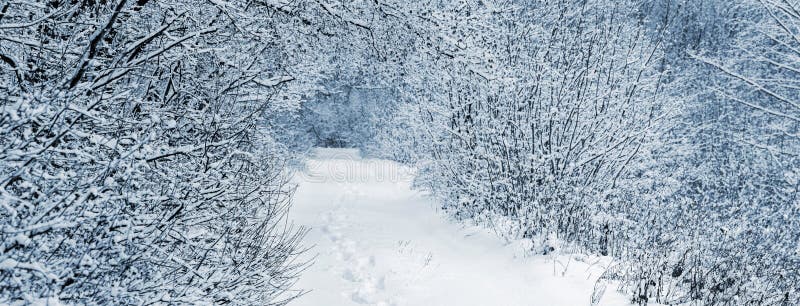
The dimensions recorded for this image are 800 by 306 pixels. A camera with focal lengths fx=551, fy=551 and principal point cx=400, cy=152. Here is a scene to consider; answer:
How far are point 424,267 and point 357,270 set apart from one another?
0.88 metres

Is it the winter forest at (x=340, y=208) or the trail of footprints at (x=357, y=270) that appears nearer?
the winter forest at (x=340, y=208)

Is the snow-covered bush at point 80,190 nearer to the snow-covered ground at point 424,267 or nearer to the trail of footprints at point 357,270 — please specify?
the trail of footprints at point 357,270

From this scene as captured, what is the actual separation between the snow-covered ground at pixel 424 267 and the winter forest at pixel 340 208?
43 mm

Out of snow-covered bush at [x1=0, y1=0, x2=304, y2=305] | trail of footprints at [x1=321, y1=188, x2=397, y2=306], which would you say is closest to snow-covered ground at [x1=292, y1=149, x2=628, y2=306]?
trail of footprints at [x1=321, y1=188, x2=397, y2=306]

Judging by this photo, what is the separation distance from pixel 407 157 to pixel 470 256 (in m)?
7.30

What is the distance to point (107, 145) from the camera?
258cm

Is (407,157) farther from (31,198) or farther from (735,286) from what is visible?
(31,198)

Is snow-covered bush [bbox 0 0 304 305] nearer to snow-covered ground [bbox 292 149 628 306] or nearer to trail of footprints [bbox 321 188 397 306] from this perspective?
trail of footprints [bbox 321 188 397 306]

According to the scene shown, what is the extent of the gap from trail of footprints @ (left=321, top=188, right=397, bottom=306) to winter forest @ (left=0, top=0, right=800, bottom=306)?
4 cm

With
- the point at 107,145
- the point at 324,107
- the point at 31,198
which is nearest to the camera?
the point at 31,198

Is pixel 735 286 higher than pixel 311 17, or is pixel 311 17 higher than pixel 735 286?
pixel 311 17

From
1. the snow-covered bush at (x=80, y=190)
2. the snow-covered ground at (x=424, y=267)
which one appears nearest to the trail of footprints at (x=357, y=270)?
the snow-covered ground at (x=424, y=267)

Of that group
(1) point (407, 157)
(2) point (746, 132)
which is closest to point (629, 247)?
(1) point (407, 157)

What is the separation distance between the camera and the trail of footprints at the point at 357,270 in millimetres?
6156
